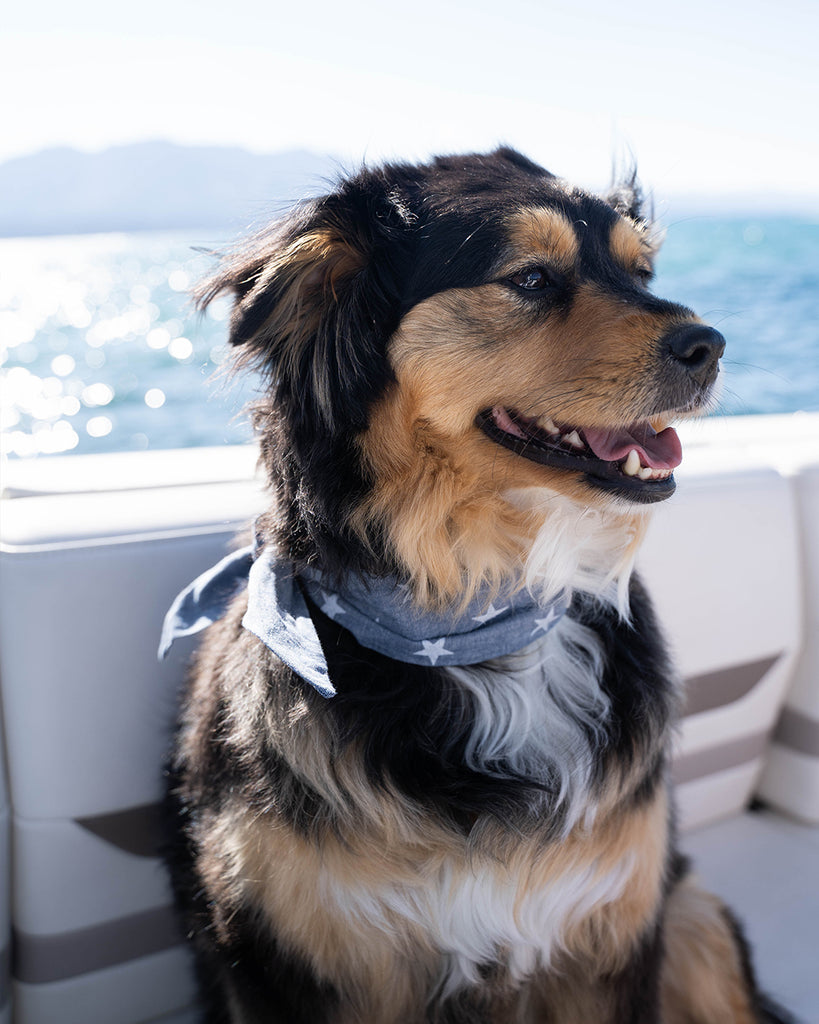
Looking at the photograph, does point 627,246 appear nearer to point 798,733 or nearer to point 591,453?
point 591,453

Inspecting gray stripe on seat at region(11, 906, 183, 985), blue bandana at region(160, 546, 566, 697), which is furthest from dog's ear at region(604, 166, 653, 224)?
gray stripe on seat at region(11, 906, 183, 985)

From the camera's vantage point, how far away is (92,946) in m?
1.69

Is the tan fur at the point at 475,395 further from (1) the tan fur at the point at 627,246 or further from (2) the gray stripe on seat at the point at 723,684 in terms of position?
(2) the gray stripe on seat at the point at 723,684

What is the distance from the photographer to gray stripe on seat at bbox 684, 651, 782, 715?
2.13 meters

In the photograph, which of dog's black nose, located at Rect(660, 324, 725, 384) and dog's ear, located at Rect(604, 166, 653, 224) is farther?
dog's ear, located at Rect(604, 166, 653, 224)

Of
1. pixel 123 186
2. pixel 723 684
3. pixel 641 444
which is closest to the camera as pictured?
pixel 641 444

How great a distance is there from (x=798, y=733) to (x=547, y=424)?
4.90 feet

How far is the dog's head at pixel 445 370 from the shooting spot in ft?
4.22

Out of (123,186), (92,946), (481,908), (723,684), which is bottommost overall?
(123,186)

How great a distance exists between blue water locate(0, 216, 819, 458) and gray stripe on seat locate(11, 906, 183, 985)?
0.99 meters

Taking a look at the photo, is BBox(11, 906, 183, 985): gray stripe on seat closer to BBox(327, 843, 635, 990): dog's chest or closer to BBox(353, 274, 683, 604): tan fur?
BBox(327, 843, 635, 990): dog's chest

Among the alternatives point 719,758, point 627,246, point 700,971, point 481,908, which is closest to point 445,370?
point 627,246

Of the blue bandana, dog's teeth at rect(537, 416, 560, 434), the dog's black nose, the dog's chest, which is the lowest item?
the dog's chest

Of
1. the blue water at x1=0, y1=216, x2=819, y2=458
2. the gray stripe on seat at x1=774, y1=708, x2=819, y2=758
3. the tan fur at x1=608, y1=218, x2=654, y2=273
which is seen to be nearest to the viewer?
the tan fur at x1=608, y1=218, x2=654, y2=273
